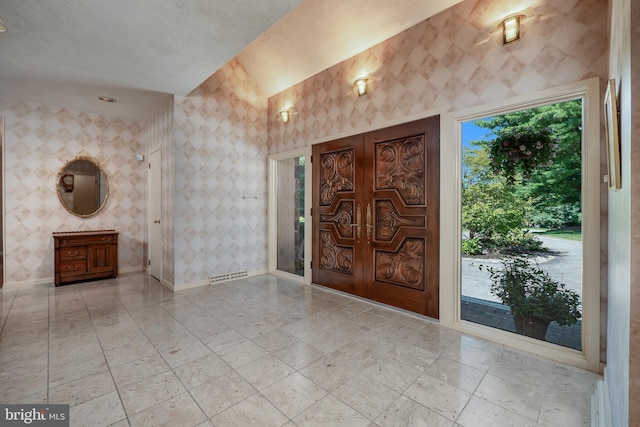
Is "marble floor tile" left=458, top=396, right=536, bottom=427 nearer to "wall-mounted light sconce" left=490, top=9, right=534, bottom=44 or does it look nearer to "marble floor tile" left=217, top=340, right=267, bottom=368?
"marble floor tile" left=217, top=340, right=267, bottom=368

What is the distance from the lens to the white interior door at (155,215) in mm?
4469

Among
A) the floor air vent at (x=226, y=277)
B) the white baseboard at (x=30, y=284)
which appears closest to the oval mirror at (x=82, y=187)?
the white baseboard at (x=30, y=284)

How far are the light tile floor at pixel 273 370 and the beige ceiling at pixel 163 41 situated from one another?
2.78 m

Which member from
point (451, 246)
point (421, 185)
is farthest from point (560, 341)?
point (421, 185)

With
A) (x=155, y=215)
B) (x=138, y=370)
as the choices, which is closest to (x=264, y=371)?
(x=138, y=370)

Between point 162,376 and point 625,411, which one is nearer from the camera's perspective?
point 625,411

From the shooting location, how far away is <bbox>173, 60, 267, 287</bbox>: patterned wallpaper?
161 inches

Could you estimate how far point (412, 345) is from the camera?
7.87 ft

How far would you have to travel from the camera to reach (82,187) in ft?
15.5

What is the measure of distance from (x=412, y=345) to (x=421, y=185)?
1579 mm

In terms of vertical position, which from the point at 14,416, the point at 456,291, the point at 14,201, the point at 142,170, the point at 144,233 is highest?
the point at 142,170

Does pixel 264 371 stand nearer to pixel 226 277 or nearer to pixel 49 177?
pixel 226 277

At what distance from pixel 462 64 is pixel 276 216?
3.53 m

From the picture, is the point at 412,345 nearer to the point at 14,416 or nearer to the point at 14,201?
the point at 14,416
